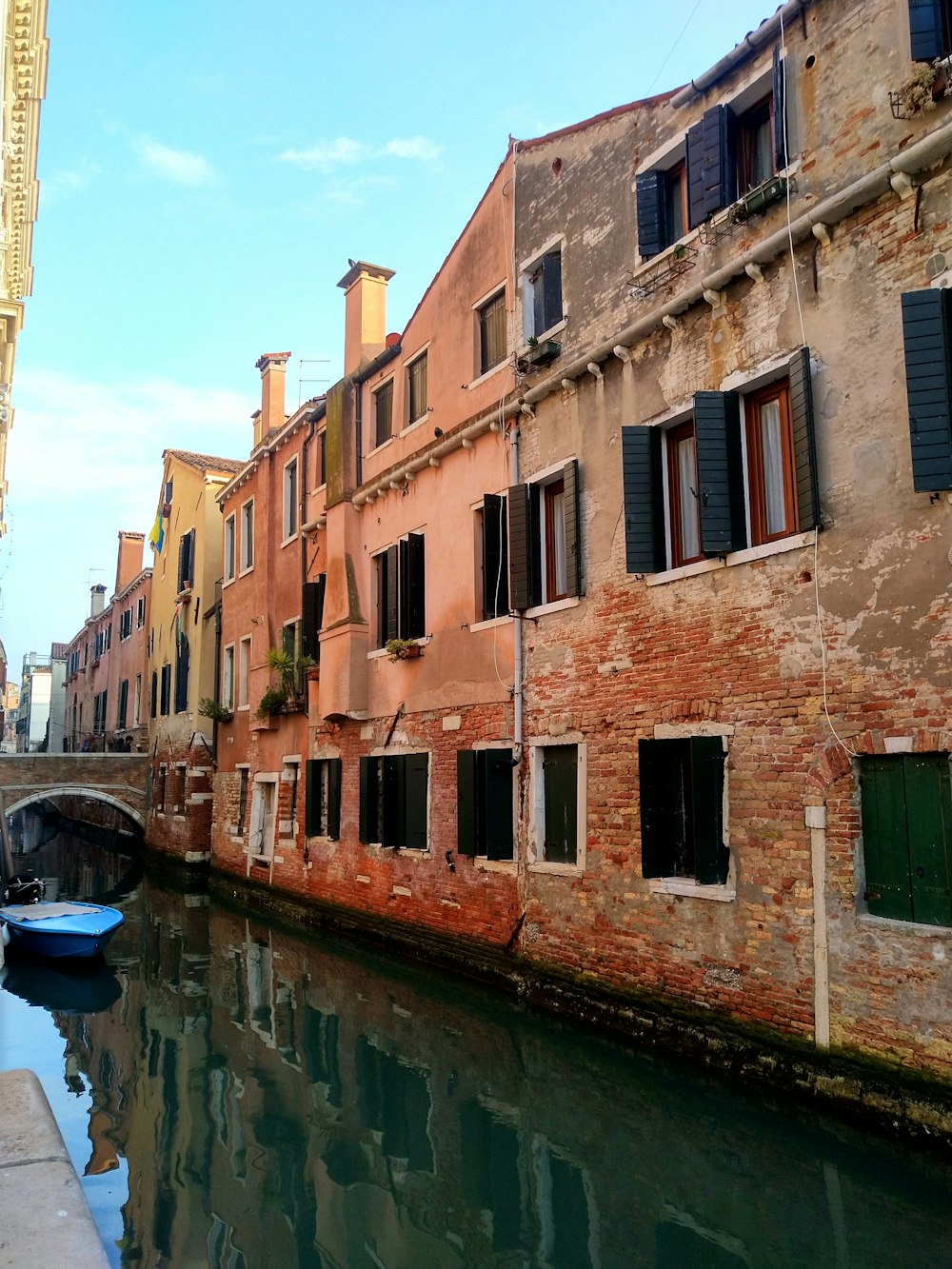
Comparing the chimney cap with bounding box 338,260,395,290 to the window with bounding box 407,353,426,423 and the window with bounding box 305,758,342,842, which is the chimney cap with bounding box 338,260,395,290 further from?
the window with bounding box 305,758,342,842

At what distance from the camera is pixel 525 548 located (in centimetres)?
1030

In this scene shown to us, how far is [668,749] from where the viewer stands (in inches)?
328

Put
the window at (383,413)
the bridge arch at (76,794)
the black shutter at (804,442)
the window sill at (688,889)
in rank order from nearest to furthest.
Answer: the black shutter at (804,442) → the window sill at (688,889) → the window at (383,413) → the bridge arch at (76,794)

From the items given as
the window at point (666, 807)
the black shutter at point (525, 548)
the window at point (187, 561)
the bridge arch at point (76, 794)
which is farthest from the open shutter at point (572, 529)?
the bridge arch at point (76, 794)

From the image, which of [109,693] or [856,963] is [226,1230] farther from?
[109,693]

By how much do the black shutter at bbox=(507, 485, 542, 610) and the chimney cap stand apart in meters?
6.43

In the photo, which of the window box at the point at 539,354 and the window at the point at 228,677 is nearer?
the window box at the point at 539,354

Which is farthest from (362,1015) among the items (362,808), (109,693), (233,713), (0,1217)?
(109,693)

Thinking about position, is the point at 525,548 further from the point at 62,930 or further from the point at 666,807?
the point at 62,930

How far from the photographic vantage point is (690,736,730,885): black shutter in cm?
757

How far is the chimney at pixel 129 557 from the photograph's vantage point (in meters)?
36.9

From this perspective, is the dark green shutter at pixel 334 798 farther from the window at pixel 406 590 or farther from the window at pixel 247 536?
the window at pixel 247 536

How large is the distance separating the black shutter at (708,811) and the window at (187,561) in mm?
18078

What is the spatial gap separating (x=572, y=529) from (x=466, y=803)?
11.1 ft
